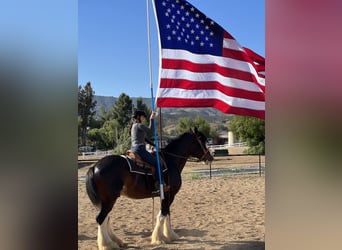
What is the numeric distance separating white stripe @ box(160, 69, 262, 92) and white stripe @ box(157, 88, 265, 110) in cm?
12

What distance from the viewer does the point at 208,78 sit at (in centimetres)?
354

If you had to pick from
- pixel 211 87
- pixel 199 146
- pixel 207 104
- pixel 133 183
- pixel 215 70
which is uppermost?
pixel 215 70

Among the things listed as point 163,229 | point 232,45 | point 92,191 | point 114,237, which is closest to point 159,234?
point 163,229

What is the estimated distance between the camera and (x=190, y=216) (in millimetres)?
6242

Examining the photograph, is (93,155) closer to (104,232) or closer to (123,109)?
(104,232)

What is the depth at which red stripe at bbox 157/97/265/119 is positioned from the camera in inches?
133

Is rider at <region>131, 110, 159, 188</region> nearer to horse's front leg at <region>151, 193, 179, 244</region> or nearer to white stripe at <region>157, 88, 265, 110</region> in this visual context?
horse's front leg at <region>151, 193, 179, 244</region>

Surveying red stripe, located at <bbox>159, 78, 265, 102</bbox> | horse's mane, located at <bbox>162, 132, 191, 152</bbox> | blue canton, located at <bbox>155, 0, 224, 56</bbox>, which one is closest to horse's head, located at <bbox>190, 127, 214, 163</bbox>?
horse's mane, located at <bbox>162, 132, 191, 152</bbox>

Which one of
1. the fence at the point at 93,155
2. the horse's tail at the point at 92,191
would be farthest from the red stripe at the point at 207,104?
Result: the fence at the point at 93,155

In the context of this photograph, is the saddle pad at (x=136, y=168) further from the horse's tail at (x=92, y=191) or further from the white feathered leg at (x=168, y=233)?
the white feathered leg at (x=168, y=233)

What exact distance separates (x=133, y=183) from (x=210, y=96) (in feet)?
5.49

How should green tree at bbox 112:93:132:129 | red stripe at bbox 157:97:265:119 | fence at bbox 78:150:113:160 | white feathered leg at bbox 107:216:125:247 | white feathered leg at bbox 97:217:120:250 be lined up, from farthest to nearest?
green tree at bbox 112:93:132:129 → fence at bbox 78:150:113:160 → white feathered leg at bbox 107:216:125:247 → white feathered leg at bbox 97:217:120:250 → red stripe at bbox 157:97:265:119

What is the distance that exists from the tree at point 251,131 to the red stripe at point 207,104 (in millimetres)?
13015
